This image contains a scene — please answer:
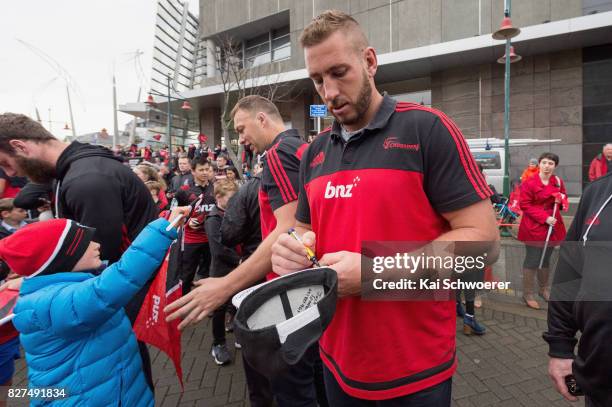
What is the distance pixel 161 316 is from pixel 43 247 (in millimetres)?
735

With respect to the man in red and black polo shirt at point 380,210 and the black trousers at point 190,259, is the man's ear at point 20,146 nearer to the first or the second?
the man in red and black polo shirt at point 380,210

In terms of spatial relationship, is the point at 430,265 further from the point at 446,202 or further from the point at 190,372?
the point at 190,372

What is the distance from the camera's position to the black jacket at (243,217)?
333 centimetres

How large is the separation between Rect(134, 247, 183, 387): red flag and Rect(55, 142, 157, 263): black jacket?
42 centimetres

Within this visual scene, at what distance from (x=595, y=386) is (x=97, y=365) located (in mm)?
2444

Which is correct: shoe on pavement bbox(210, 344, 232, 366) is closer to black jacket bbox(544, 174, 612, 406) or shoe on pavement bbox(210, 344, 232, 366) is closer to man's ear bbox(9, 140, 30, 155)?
man's ear bbox(9, 140, 30, 155)

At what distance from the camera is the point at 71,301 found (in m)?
1.77

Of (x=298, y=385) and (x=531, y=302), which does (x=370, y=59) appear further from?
(x=531, y=302)

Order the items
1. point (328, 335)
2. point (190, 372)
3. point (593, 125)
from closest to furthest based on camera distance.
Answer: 1. point (328, 335)
2. point (190, 372)
3. point (593, 125)

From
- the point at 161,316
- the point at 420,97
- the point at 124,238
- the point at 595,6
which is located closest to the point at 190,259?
the point at 124,238

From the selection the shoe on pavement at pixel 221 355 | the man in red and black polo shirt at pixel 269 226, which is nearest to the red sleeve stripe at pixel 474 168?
the man in red and black polo shirt at pixel 269 226

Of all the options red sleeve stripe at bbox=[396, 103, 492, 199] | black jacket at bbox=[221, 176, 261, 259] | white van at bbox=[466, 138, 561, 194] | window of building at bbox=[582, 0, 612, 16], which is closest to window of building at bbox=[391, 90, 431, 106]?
window of building at bbox=[582, 0, 612, 16]

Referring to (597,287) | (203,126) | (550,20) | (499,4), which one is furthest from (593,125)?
(203,126)

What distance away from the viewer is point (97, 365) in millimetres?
1917
